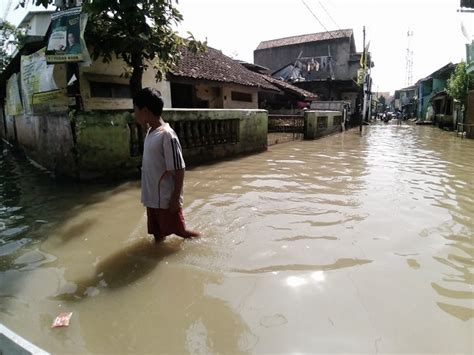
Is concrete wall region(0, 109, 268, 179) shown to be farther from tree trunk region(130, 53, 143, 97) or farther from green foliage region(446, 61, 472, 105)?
green foliage region(446, 61, 472, 105)

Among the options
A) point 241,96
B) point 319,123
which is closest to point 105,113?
point 241,96

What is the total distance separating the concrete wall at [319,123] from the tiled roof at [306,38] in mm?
18830

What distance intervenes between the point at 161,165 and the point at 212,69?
1316 centimetres

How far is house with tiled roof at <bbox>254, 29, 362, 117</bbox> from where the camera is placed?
3262 cm

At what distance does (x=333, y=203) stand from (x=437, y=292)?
8.41 feet

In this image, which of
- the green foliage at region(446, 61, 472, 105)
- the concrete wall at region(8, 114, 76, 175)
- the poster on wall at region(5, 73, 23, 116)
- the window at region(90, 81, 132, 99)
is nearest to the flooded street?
the concrete wall at region(8, 114, 76, 175)

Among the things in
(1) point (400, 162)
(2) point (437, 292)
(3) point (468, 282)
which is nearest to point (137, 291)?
(2) point (437, 292)

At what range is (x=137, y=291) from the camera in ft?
9.11

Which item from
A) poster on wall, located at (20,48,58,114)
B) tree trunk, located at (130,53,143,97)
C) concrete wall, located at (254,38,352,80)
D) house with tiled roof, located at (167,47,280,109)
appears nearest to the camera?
tree trunk, located at (130,53,143,97)

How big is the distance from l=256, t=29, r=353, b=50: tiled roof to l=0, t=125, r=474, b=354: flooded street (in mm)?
36143

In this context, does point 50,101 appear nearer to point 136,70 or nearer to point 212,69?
point 136,70

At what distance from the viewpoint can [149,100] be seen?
10.6ft

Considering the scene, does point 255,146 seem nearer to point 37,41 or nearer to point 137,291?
point 37,41

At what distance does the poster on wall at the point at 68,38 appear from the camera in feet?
20.1
